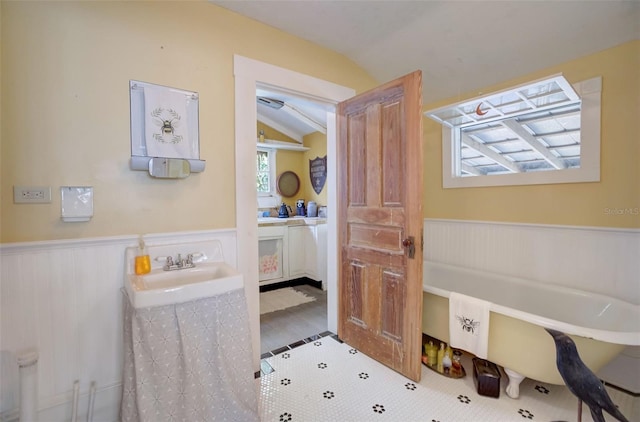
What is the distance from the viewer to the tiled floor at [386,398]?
5.10 ft

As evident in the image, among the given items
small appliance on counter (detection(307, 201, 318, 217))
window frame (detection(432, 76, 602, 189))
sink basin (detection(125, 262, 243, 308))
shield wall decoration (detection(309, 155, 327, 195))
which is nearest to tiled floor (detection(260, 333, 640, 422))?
sink basin (detection(125, 262, 243, 308))

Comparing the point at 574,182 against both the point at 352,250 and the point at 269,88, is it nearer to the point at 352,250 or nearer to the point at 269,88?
the point at 352,250

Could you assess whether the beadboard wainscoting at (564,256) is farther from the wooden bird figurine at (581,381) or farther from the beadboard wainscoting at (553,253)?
the wooden bird figurine at (581,381)

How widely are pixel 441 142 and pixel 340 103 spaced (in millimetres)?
1194

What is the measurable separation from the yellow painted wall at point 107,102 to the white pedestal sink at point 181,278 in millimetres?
139

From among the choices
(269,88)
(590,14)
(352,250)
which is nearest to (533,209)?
(590,14)

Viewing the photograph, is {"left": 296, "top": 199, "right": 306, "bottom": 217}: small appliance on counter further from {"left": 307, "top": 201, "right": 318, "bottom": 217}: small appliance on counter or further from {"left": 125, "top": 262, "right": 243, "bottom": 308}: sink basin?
{"left": 125, "top": 262, "right": 243, "bottom": 308}: sink basin

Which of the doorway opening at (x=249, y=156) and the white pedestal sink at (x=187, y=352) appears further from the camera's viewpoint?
the doorway opening at (x=249, y=156)

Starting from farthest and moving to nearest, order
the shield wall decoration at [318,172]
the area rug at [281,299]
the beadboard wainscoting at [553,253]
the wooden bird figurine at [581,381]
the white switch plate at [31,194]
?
1. the shield wall decoration at [318,172]
2. the area rug at [281,299]
3. the beadboard wainscoting at [553,253]
4. the white switch plate at [31,194]
5. the wooden bird figurine at [581,381]

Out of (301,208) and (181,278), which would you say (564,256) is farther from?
(301,208)

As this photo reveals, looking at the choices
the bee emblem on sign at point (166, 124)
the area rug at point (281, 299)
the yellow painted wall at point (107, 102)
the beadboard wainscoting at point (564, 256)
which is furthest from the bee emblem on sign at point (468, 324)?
the bee emblem on sign at point (166, 124)

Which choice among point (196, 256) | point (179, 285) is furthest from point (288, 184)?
point (179, 285)

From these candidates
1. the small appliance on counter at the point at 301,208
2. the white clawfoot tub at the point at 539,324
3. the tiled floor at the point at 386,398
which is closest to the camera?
the white clawfoot tub at the point at 539,324

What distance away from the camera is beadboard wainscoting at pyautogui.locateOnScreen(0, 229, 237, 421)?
4.25 ft
